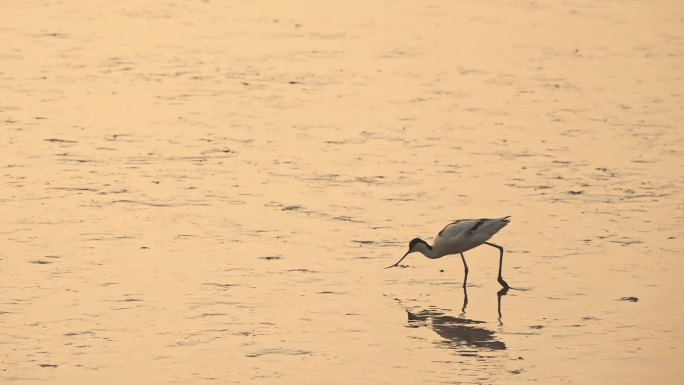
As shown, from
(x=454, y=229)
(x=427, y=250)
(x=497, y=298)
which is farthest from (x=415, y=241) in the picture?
(x=497, y=298)

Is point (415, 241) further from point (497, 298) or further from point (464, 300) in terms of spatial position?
point (497, 298)

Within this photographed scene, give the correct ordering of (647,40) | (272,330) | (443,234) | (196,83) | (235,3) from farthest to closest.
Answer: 1. (235,3)
2. (647,40)
3. (196,83)
4. (443,234)
5. (272,330)

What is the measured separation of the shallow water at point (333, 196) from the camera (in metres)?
14.4

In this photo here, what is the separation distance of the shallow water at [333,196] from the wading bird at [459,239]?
378 mm

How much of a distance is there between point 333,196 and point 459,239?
320 centimetres

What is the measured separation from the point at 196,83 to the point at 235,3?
8333 millimetres

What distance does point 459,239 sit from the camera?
16766mm

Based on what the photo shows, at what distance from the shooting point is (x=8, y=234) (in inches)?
697

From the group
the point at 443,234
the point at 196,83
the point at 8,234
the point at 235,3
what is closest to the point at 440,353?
the point at 443,234

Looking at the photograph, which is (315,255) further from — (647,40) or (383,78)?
(647,40)

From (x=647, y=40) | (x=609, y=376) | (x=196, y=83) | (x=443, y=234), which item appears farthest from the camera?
(x=647, y=40)

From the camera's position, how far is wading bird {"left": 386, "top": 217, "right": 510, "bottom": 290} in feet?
55.0

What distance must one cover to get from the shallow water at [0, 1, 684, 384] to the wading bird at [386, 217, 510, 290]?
0.38 meters

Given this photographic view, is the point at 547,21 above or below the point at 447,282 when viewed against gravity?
above
